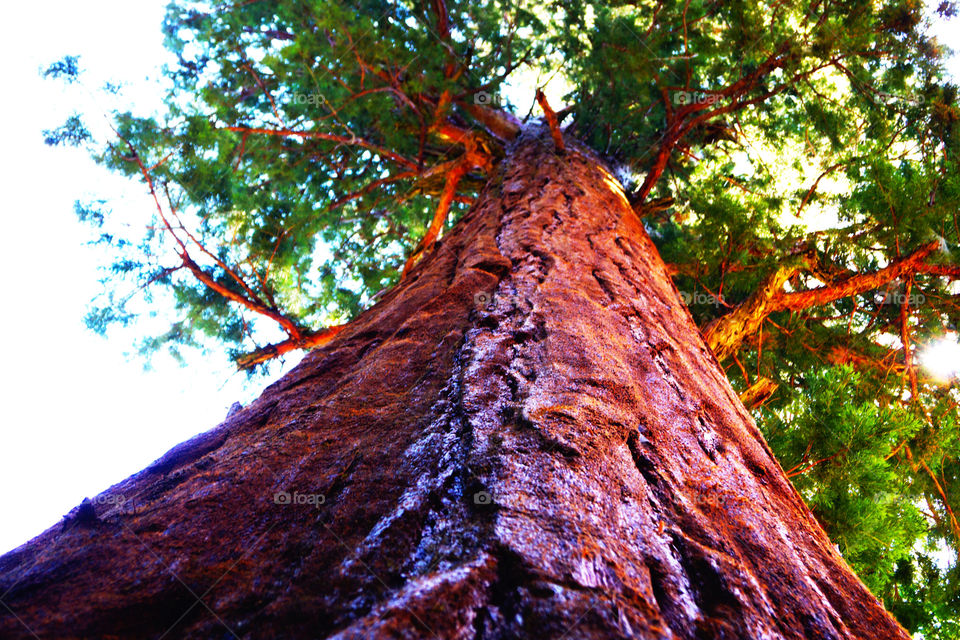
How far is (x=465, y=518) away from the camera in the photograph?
71 cm

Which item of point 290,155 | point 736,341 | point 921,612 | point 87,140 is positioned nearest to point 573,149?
point 736,341

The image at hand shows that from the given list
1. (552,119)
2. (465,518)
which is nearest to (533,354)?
(465,518)

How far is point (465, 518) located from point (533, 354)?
51 centimetres

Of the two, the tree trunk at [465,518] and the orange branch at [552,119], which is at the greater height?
the orange branch at [552,119]

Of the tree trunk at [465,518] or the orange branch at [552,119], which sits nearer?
the tree trunk at [465,518]

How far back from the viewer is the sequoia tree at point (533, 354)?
0.66m

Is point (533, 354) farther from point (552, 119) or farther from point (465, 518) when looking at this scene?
point (552, 119)

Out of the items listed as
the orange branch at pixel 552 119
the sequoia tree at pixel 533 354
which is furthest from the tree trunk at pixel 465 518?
the orange branch at pixel 552 119

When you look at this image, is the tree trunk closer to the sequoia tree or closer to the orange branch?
the sequoia tree

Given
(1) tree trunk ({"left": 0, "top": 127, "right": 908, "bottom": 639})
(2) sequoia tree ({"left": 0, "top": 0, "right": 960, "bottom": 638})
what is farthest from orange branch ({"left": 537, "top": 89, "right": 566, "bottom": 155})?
(1) tree trunk ({"left": 0, "top": 127, "right": 908, "bottom": 639})

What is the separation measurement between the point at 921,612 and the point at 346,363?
3.31 m

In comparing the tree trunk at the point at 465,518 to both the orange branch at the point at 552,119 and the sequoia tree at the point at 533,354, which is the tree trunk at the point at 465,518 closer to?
the sequoia tree at the point at 533,354

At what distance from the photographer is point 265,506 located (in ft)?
2.66

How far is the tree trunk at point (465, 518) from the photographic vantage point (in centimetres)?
60
